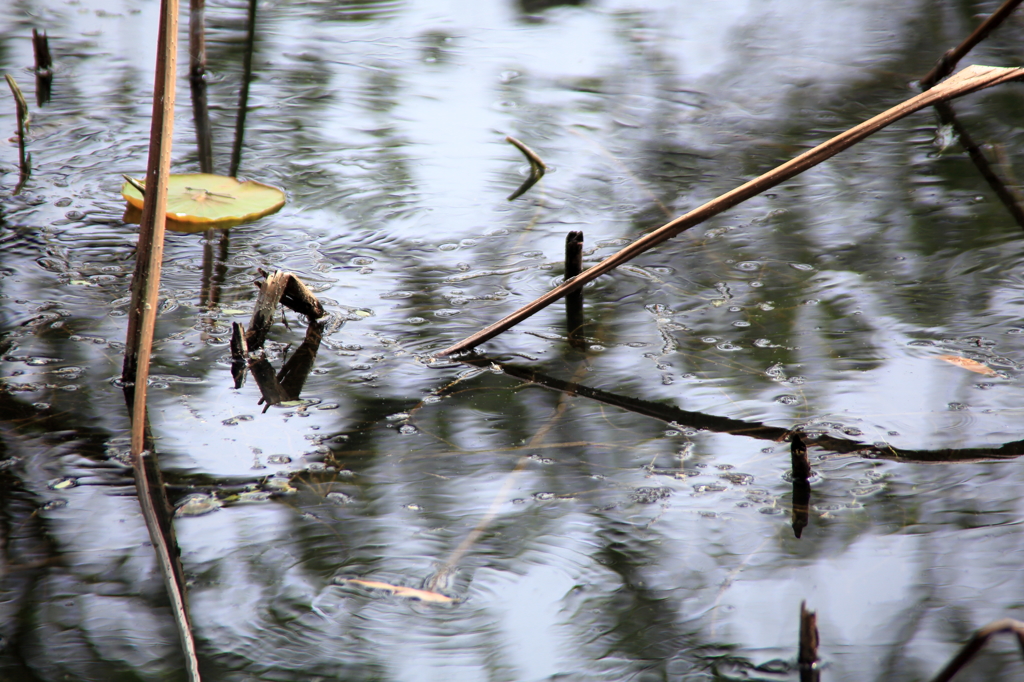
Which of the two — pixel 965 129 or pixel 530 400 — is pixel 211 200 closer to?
pixel 530 400

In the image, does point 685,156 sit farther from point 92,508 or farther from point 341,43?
point 92,508

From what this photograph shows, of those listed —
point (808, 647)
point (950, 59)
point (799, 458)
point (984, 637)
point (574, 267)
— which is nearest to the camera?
point (984, 637)

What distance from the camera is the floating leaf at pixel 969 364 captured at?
6.04ft

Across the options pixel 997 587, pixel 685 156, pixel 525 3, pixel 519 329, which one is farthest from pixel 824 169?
pixel 525 3

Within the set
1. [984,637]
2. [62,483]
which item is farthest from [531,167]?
[984,637]

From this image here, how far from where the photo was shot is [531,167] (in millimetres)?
2877

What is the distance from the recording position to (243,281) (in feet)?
7.44

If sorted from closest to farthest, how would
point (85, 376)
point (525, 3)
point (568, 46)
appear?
point (85, 376) → point (568, 46) → point (525, 3)

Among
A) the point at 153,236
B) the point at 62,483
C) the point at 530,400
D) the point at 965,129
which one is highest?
the point at 965,129

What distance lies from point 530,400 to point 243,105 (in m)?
2.03

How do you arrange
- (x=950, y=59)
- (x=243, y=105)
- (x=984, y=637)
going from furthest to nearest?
(x=243, y=105)
(x=950, y=59)
(x=984, y=637)

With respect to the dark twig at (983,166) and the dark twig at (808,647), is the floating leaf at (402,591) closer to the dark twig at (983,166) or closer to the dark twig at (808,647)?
the dark twig at (808,647)

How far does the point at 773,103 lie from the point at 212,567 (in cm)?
258

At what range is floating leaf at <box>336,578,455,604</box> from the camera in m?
1.39
